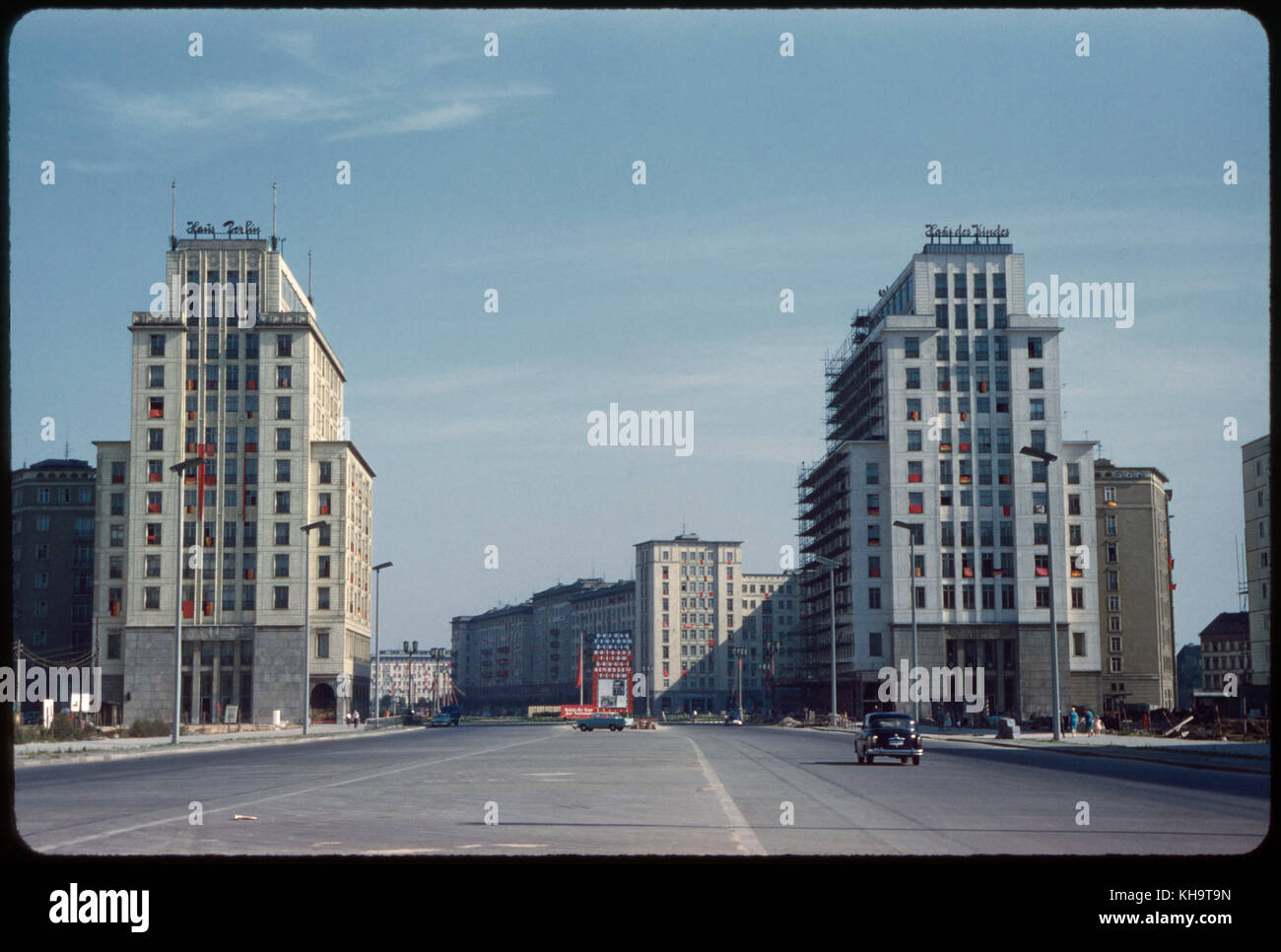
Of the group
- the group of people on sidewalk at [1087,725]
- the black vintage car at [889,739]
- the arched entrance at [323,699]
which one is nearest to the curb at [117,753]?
the black vintage car at [889,739]

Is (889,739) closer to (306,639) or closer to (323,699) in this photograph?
(306,639)

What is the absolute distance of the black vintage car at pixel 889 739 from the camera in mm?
41906

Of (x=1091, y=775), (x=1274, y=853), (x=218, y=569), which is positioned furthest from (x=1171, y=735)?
(x=218, y=569)

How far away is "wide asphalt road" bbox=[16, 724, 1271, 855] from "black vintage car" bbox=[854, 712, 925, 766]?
0.68 meters

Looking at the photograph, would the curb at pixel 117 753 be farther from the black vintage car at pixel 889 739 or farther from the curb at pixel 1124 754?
the curb at pixel 1124 754

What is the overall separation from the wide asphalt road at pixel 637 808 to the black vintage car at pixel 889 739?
683 mm

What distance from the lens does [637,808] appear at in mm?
22953

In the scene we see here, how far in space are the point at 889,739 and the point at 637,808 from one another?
21.0 metres

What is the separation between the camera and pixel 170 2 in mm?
6012
